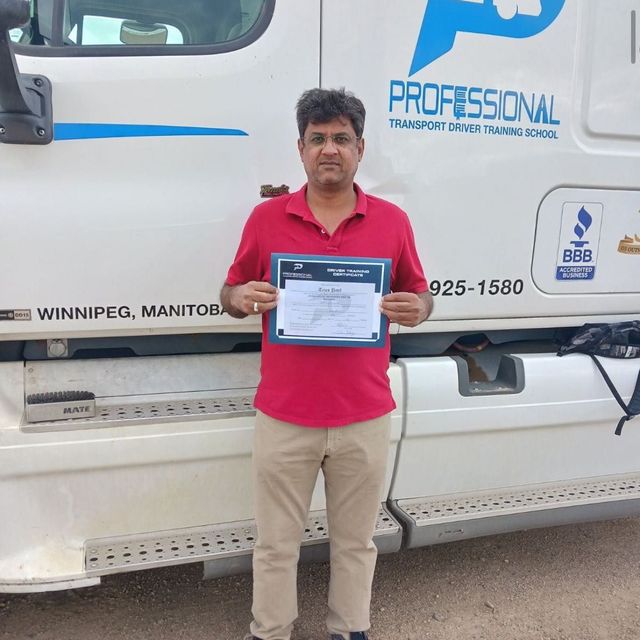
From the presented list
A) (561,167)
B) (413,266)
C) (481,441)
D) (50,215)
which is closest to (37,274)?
(50,215)

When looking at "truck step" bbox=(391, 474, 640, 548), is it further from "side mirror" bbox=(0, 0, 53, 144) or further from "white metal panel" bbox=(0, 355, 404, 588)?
"side mirror" bbox=(0, 0, 53, 144)

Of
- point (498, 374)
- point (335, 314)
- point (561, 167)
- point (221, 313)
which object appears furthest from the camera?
point (498, 374)

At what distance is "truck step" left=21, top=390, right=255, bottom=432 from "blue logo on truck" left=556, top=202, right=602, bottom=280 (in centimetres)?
138

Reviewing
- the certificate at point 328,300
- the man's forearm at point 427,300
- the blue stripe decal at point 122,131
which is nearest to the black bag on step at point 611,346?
the man's forearm at point 427,300

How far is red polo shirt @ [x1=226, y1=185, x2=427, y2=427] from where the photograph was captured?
1.91 meters

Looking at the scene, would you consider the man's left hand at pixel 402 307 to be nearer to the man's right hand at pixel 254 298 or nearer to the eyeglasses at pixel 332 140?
the man's right hand at pixel 254 298

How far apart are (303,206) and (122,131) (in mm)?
644

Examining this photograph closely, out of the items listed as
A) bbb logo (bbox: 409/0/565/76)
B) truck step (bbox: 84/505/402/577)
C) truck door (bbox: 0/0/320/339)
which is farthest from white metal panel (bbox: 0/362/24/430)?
bbb logo (bbox: 409/0/565/76)

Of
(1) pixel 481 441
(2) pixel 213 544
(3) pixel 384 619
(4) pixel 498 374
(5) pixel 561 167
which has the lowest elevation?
(3) pixel 384 619

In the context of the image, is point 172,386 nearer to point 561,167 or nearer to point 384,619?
point 384,619

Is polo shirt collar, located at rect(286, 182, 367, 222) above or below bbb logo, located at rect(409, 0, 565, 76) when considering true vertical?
below

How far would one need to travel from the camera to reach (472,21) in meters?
2.24

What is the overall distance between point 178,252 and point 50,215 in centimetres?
41

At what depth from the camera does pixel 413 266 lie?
2010 millimetres
